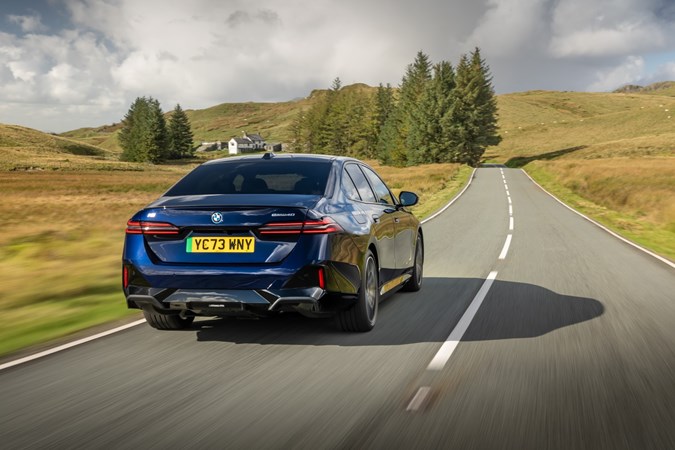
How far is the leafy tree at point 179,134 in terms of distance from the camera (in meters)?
116

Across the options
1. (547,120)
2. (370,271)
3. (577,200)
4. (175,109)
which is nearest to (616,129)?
(547,120)

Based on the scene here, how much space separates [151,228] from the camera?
18.1 feet

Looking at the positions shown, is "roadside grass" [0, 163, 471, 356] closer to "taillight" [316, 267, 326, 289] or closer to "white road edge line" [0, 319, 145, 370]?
"white road edge line" [0, 319, 145, 370]

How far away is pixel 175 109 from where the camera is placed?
117 metres

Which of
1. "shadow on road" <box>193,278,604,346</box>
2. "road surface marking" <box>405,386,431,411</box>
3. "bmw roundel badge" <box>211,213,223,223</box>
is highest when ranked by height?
"bmw roundel badge" <box>211,213,223,223</box>

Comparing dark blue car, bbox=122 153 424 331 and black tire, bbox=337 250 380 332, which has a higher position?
dark blue car, bbox=122 153 424 331

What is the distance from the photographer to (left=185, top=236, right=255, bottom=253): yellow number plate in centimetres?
534

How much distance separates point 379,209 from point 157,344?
275 centimetres

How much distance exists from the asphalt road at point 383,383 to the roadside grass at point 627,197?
8.67 metres

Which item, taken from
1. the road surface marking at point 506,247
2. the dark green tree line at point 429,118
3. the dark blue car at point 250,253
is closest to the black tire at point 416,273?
the dark blue car at point 250,253

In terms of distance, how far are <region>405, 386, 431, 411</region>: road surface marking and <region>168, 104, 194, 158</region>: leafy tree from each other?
115 metres

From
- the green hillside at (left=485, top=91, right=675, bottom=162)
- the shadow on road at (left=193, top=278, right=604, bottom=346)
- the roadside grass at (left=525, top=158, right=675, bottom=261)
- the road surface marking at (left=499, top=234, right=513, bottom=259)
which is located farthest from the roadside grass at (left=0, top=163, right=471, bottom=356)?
the green hillside at (left=485, top=91, right=675, bottom=162)

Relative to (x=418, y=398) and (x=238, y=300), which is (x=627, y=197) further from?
(x=418, y=398)

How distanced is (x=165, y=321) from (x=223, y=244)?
4.78 ft
